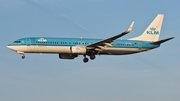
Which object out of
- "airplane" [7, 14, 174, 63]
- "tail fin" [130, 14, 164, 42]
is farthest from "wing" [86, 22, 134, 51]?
"tail fin" [130, 14, 164, 42]

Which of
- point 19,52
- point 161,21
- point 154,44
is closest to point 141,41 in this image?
point 154,44

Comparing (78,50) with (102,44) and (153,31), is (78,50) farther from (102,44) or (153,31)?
(153,31)

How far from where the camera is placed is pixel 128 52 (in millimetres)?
82938

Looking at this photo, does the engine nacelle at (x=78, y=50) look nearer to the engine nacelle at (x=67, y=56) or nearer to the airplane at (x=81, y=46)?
the airplane at (x=81, y=46)

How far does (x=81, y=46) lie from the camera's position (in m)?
79.4

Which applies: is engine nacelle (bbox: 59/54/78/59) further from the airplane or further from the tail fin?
the tail fin

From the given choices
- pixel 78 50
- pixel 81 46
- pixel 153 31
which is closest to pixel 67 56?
pixel 81 46

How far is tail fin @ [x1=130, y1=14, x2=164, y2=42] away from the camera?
86.5 meters

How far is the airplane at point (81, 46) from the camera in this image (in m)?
78.6

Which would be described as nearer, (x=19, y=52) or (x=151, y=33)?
(x=19, y=52)

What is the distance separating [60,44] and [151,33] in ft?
59.3

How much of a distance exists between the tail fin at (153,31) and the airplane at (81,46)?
4.74 feet

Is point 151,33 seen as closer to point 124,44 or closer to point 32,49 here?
point 124,44

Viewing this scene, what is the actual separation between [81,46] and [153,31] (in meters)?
15.8
